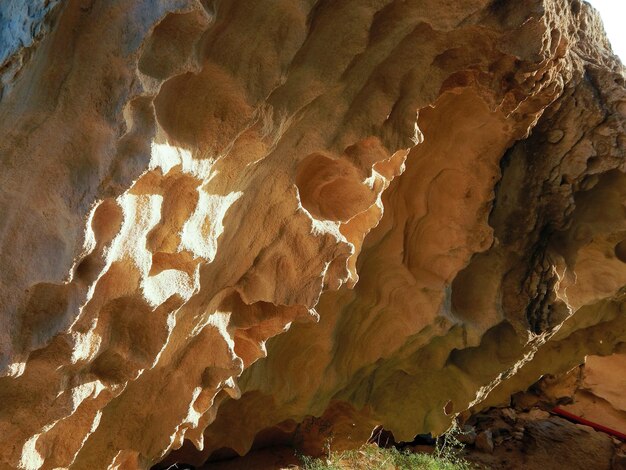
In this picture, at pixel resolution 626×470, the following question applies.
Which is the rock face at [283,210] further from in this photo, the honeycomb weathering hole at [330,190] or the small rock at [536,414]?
the small rock at [536,414]

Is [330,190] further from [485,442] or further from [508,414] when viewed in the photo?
[508,414]

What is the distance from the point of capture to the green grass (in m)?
5.34

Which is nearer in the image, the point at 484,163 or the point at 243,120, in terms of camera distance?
the point at 243,120

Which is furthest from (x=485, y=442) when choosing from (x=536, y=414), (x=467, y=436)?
(x=536, y=414)

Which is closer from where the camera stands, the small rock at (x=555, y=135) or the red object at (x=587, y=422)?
the small rock at (x=555, y=135)

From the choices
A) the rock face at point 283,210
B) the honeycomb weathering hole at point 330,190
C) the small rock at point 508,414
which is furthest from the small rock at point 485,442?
the honeycomb weathering hole at point 330,190

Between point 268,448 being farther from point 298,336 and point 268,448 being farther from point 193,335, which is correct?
point 193,335

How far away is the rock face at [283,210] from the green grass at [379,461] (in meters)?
0.44

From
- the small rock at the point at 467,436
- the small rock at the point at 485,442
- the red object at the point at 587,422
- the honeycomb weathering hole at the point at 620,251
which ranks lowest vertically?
the red object at the point at 587,422

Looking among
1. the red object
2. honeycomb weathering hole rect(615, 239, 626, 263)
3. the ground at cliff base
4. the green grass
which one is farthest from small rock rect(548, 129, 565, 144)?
the red object

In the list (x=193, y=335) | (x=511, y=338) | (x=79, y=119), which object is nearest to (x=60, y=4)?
(x=79, y=119)

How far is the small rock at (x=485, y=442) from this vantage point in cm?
692

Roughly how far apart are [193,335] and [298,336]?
1404 millimetres

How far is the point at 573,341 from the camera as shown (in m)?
5.89
